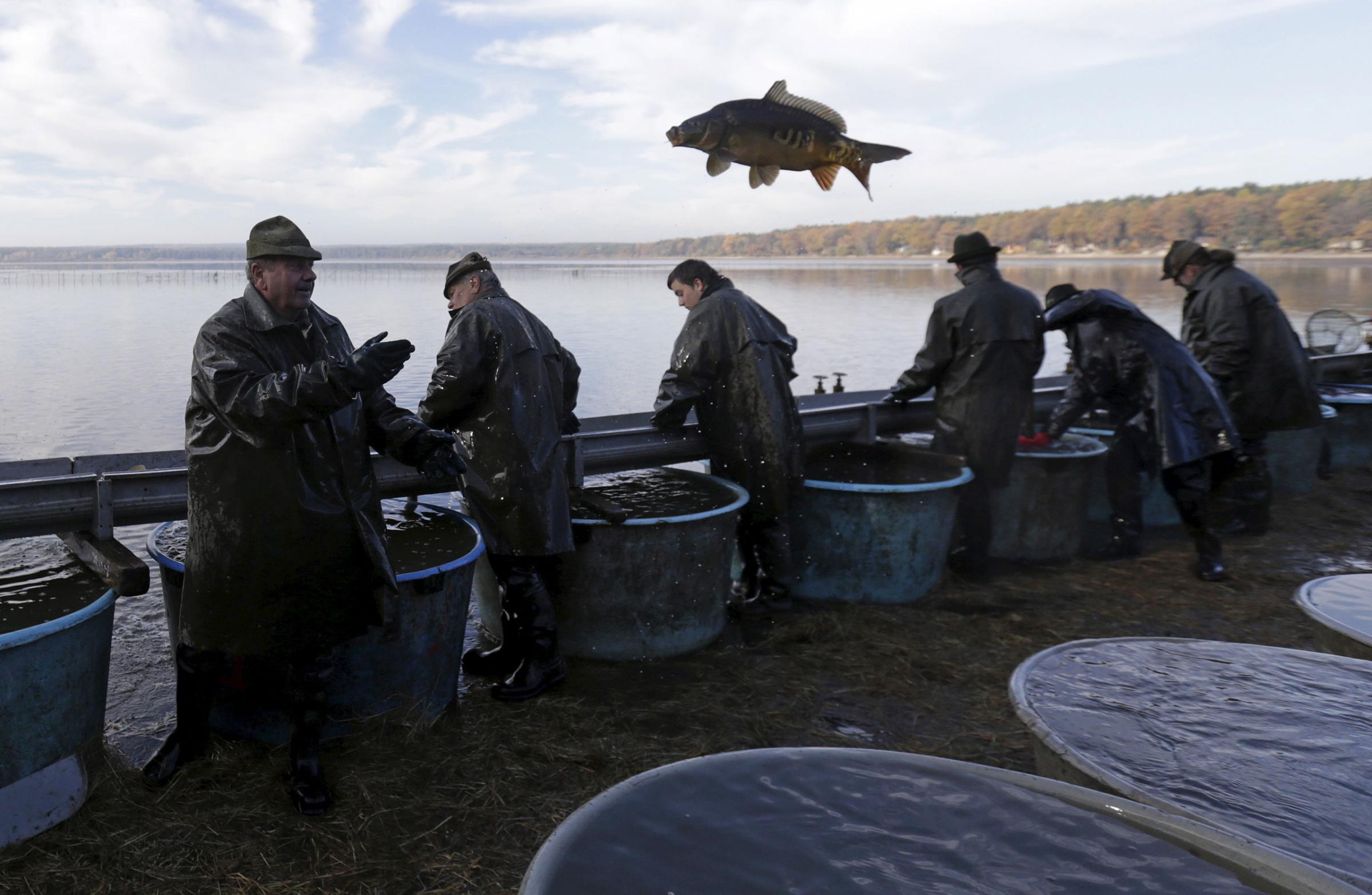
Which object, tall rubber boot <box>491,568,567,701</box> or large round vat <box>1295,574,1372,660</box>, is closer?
large round vat <box>1295,574,1372,660</box>

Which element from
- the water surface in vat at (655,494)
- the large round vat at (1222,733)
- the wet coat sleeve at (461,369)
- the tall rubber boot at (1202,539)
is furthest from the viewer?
the tall rubber boot at (1202,539)

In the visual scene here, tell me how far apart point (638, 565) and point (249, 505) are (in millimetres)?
2122

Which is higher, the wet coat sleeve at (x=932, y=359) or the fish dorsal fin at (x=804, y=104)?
the fish dorsal fin at (x=804, y=104)

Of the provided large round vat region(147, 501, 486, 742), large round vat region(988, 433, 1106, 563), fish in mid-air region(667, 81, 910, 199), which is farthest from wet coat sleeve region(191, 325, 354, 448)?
large round vat region(988, 433, 1106, 563)

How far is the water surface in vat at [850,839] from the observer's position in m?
1.41

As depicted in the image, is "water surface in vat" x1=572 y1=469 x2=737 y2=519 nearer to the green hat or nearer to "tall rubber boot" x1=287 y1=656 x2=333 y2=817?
"tall rubber boot" x1=287 y1=656 x2=333 y2=817

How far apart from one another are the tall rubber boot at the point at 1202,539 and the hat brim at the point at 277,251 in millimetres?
5838

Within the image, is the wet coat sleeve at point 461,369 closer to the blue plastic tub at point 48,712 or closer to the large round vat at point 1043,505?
the blue plastic tub at point 48,712

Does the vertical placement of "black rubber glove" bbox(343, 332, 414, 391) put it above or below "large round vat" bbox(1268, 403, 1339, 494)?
above

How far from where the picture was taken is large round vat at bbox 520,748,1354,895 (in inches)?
55.3

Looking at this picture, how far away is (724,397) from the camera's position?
5660mm

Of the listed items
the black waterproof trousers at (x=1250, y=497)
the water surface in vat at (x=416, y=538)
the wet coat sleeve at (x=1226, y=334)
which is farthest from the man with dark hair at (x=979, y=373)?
the water surface in vat at (x=416, y=538)

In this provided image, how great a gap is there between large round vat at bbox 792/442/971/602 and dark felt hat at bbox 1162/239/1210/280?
9.79 ft

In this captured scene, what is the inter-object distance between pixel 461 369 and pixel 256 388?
1.37 metres
